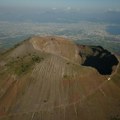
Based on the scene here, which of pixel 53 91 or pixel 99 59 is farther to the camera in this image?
pixel 99 59

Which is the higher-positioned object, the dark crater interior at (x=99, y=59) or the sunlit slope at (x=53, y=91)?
the sunlit slope at (x=53, y=91)

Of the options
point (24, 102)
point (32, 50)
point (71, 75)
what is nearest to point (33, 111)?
point (24, 102)

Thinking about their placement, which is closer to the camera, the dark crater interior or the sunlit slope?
the sunlit slope

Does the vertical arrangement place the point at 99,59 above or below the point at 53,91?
below

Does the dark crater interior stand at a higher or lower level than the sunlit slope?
lower

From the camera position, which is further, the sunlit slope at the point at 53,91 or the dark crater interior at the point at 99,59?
the dark crater interior at the point at 99,59
